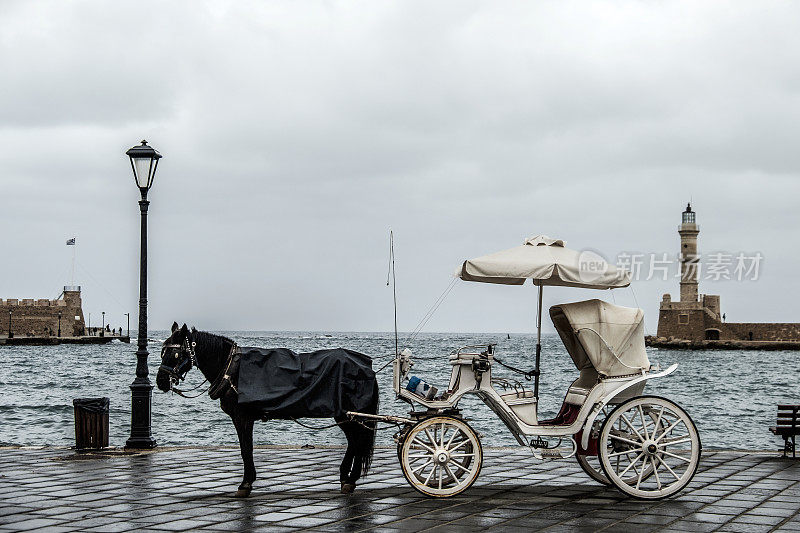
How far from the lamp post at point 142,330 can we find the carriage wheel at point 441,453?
5679 millimetres

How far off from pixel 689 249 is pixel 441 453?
307ft

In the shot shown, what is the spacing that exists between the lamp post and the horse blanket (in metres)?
4.56

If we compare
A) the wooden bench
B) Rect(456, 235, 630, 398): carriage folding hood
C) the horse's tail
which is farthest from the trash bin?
the wooden bench

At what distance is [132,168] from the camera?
14.2 m

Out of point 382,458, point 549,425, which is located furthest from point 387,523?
point 382,458

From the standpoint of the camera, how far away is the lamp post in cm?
1362

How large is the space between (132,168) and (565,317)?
23.9 feet

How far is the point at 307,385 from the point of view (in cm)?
948

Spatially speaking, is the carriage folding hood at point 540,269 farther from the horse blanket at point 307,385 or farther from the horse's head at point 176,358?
the horse's head at point 176,358

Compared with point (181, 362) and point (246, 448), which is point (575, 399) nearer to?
point (246, 448)

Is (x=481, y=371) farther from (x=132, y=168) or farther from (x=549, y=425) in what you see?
(x=132, y=168)

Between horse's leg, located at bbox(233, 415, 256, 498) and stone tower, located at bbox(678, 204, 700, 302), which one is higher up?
stone tower, located at bbox(678, 204, 700, 302)

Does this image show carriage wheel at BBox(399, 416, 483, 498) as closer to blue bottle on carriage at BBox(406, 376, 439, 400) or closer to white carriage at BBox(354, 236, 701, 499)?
white carriage at BBox(354, 236, 701, 499)

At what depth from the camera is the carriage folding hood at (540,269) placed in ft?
31.3
